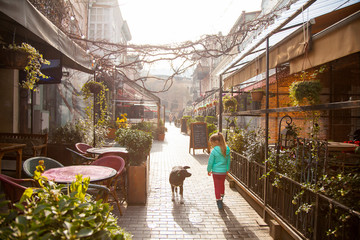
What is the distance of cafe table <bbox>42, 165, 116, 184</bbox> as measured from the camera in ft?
10.2

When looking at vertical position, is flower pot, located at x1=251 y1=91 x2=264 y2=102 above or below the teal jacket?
above

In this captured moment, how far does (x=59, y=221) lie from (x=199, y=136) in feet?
33.4

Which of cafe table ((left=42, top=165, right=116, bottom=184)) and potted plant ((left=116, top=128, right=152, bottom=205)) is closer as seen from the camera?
cafe table ((left=42, top=165, right=116, bottom=184))

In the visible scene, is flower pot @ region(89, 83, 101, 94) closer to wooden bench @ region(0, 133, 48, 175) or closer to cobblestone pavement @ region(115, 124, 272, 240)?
wooden bench @ region(0, 133, 48, 175)

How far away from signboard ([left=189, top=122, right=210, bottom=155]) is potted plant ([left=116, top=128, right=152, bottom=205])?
596 cm

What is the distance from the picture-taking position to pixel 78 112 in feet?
37.1

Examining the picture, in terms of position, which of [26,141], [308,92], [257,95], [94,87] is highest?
[94,87]

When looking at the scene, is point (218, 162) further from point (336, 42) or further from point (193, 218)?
point (336, 42)

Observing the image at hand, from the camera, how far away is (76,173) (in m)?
3.44

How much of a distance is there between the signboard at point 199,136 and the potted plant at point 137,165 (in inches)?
235

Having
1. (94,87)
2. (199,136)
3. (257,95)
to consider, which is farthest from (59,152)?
(199,136)

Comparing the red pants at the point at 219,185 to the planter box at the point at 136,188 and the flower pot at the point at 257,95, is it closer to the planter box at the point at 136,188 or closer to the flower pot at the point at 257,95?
the planter box at the point at 136,188

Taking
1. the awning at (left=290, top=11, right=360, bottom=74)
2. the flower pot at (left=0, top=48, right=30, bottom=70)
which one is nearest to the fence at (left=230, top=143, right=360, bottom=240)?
the awning at (left=290, top=11, right=360, bottom=74)

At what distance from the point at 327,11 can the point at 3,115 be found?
7.64 metres
